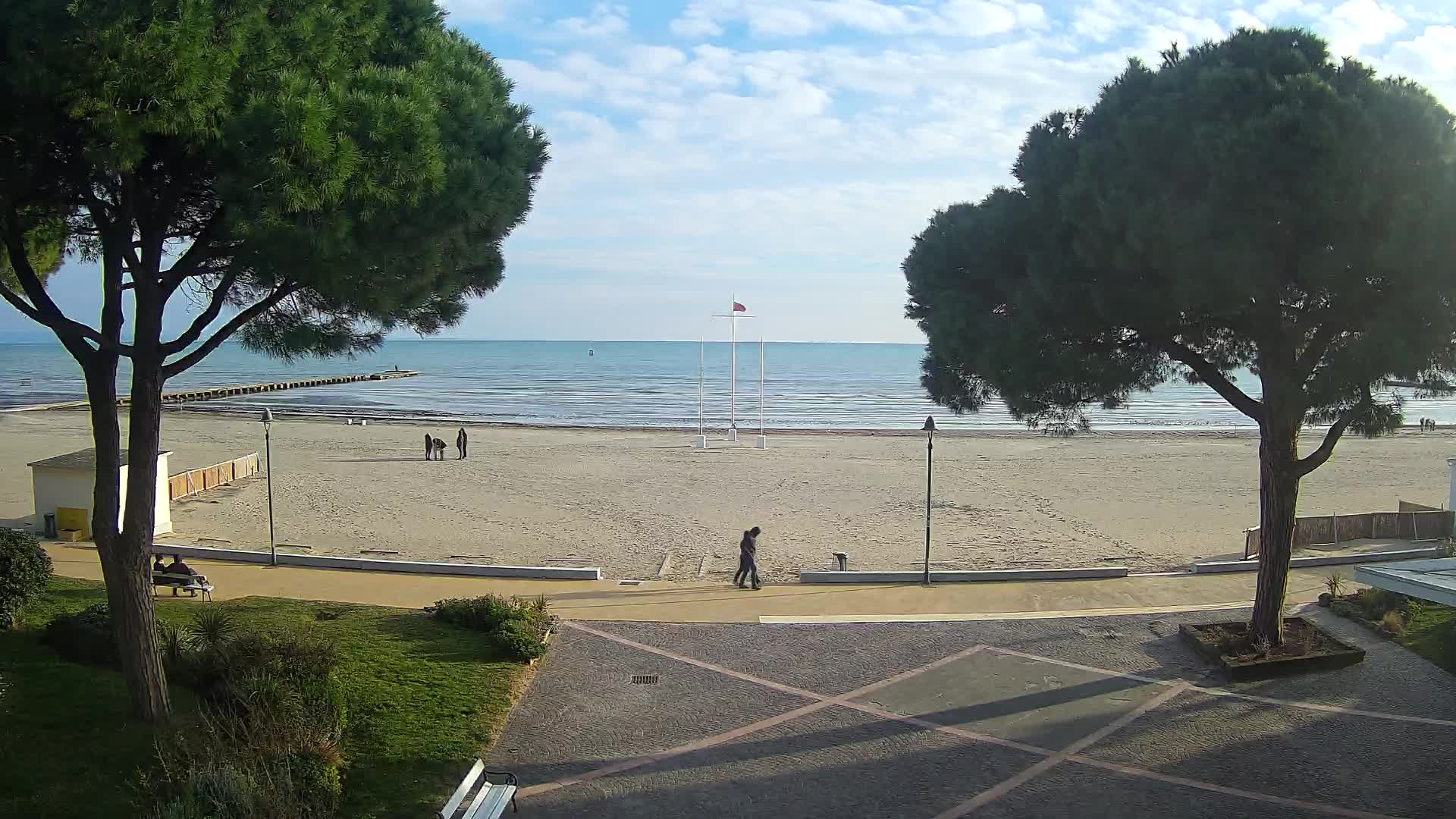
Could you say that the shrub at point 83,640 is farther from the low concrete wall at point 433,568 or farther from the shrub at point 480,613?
the low concrete wall at point 433,568

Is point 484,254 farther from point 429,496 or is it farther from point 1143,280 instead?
point 429,496

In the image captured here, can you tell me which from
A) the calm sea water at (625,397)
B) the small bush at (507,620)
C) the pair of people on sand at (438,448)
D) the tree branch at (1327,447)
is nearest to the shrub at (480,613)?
the small bush at (507,620)

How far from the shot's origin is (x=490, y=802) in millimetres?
7129

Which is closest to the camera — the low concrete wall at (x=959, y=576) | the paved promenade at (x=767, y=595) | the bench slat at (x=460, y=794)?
the bench slat at (x=460, y=794)

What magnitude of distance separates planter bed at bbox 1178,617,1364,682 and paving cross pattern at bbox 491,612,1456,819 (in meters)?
0.18

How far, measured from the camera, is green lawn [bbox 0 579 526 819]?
22.6 ft

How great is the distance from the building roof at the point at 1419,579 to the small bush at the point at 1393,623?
2.41 meters

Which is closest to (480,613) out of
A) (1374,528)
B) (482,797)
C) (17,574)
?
(17,574)

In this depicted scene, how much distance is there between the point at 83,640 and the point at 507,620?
4517 mm

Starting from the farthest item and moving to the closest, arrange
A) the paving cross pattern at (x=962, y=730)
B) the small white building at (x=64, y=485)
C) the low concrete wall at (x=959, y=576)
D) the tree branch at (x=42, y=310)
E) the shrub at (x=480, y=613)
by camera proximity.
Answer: the small white building at (x=64, y=485), the low concrete wall at (x=959, y=576), the shrub at (x=480, y=613), the paving cross pattern at (x=962, y=730), the tree branch at (x=42, y=310)

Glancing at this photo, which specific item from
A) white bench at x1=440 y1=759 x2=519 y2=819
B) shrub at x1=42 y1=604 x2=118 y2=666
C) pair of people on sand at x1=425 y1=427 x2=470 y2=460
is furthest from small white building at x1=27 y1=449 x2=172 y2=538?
pair of people on sand at x1=425 y1=427 x2=470 y2=460

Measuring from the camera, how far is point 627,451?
Answer: 134ft

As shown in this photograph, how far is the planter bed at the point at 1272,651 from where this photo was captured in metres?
11.1

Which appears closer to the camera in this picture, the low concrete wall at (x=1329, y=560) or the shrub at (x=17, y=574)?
the shrub at (x=17, y=574)
